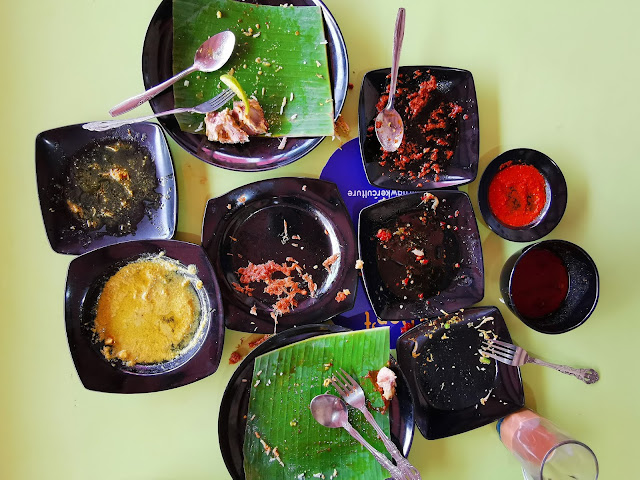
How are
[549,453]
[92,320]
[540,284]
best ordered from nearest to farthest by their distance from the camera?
[549,453]
[92,320]
[540,284]

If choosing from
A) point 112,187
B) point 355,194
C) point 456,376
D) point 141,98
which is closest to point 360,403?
point 456,376

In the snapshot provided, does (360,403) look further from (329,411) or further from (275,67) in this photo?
(275,67)

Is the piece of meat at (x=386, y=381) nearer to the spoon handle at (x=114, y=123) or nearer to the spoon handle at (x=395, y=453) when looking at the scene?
the spoon handle at (x=395, y=453)

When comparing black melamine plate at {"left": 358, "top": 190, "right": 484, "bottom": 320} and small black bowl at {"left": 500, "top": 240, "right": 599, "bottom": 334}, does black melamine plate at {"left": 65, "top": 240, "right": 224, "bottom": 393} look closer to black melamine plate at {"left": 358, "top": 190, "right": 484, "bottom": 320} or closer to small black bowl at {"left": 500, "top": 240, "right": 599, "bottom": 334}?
black melamine plate at {"left": 358, "top": 190, "right": 484, "bottom": 320}

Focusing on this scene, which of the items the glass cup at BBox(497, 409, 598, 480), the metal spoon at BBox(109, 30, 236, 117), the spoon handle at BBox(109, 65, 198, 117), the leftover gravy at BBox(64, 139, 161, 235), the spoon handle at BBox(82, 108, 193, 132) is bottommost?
the glass cup at BBox(497, 409, 598, 480)

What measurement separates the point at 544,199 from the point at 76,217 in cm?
176

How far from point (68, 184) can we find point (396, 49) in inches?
49.9

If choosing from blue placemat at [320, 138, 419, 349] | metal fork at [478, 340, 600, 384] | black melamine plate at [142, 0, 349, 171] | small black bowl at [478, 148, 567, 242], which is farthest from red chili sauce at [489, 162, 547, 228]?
black melamine plate at [142, 0, 349, 171]

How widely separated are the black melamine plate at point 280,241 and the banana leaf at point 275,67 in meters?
0.24

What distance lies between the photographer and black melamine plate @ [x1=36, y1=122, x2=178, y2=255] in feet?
5.13

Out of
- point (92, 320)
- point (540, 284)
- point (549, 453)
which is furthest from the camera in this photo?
point (540, 284)

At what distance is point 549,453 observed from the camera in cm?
147

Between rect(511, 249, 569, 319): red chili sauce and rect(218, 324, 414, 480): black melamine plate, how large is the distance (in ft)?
1.83
